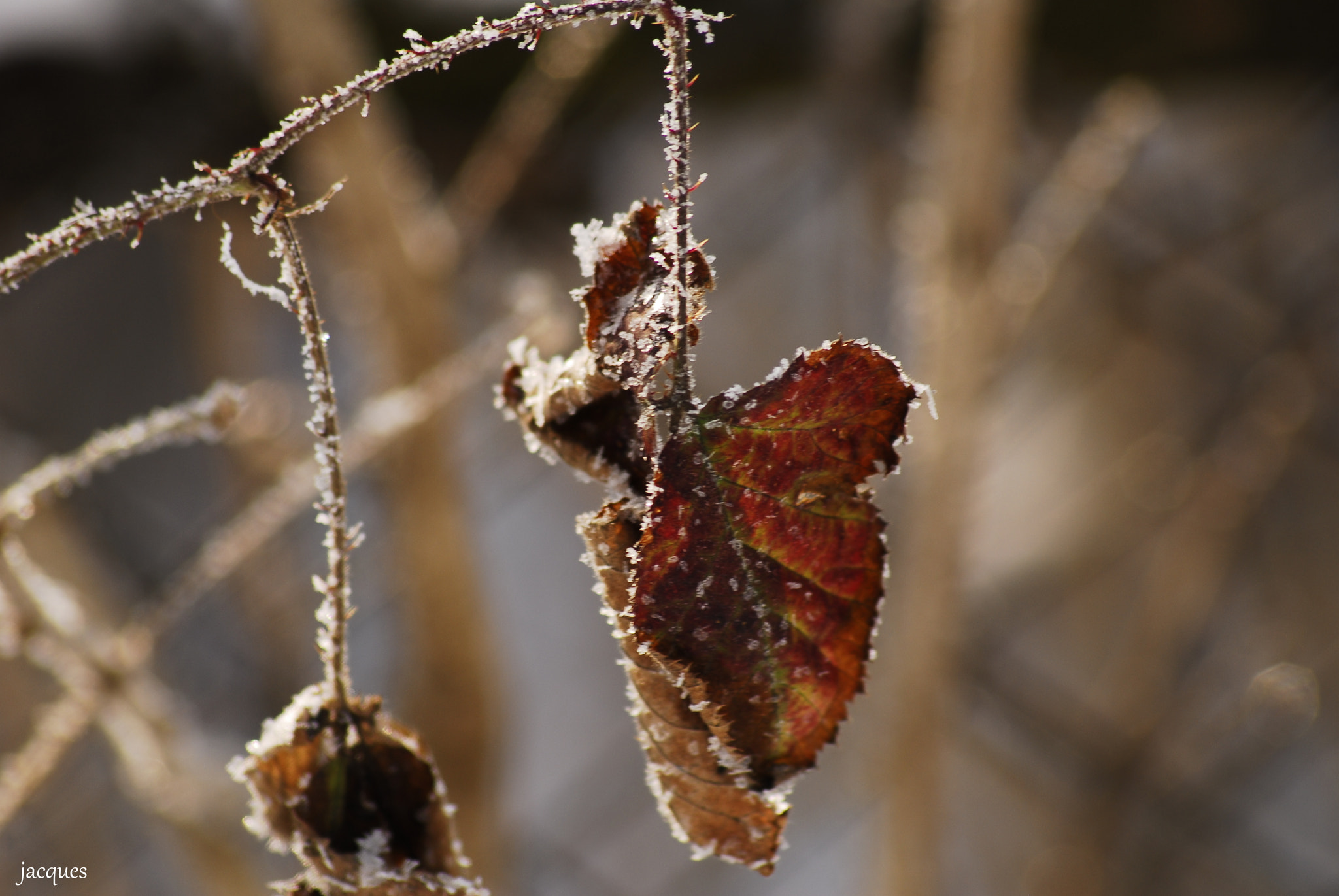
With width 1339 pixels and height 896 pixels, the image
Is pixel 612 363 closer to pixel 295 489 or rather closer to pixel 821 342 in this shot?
pixel 295 489

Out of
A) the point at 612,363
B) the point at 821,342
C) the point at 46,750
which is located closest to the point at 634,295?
the point at 612,363

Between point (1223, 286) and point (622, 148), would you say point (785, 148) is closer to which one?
point (622, 148)

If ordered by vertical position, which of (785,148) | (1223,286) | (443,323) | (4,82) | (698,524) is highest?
(4,82)

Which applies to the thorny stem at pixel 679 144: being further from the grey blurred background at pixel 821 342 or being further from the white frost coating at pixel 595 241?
the grey blurred background at pixel 821 342

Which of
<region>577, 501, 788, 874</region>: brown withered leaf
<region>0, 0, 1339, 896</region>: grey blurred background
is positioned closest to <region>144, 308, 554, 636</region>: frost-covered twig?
<region>577, 501, 788, 874</region>: brown withered leaf

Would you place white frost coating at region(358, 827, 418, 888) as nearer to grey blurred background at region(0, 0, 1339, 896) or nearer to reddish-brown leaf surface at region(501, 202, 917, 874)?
reddish-brown leaf surface at region(501, 202, 917, 874)

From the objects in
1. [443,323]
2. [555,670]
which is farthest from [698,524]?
[555,670]

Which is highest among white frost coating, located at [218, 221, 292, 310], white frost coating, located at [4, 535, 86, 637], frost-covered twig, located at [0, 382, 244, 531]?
white frost coating, located at [4, 535, 86, 637]
